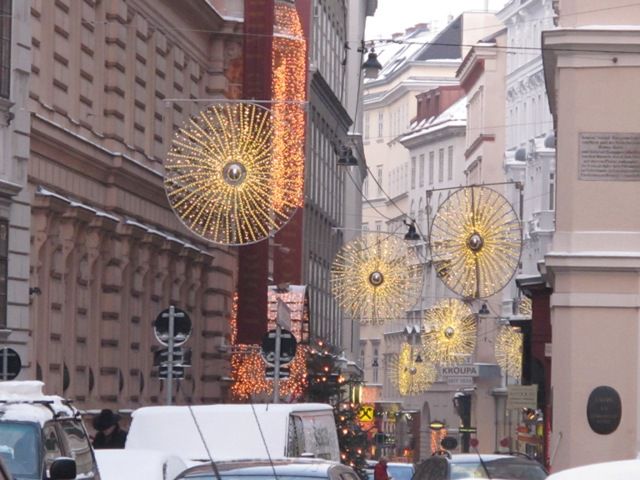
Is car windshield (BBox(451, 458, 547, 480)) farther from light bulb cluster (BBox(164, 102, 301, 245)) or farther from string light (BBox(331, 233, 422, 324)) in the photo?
string light (BBox(331, 233, 422, 324))

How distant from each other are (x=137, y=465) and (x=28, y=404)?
275cm

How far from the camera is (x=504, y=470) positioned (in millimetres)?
24562

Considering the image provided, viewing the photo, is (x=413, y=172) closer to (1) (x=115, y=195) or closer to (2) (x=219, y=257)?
(2) (x=219, y=257)

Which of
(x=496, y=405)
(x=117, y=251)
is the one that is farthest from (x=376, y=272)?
(x=496, y=405)

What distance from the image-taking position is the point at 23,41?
3216 centimetres

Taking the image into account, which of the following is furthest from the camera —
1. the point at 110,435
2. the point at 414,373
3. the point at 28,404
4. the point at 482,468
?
the point at 414,373

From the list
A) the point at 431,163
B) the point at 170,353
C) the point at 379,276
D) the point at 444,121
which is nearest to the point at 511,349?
the point at 379,276

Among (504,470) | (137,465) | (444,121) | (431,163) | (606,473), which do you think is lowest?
(504,470)

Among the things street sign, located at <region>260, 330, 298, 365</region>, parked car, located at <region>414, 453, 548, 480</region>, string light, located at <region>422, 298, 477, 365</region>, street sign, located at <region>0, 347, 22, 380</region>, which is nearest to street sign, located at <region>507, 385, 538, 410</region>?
street sign, located at <region>260, 330, 298, 365</region>

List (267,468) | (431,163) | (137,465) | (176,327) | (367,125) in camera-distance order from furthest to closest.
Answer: (367,125), (431,163), (176,327), (137,465), (267,468)

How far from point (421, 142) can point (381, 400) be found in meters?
15.6

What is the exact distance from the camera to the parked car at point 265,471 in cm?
1658

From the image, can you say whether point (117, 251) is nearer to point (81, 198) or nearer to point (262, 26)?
point (81, 198)

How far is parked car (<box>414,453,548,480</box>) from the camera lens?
24.5 m
